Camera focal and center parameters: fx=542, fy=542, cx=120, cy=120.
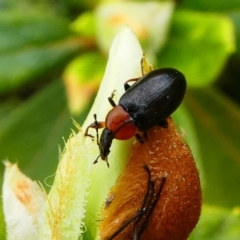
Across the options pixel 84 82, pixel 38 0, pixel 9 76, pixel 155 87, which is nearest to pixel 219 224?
pixel 155 87

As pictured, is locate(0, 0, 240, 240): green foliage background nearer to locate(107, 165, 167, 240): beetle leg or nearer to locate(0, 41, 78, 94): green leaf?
locate(0, 41, 78, 94): green leaf

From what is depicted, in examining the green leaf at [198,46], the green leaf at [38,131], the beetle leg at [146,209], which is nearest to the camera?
the beetle leg at [146,209]

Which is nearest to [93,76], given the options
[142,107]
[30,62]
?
[30,62]

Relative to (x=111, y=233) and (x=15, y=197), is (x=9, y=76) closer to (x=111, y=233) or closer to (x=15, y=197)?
(x=15, y=197)

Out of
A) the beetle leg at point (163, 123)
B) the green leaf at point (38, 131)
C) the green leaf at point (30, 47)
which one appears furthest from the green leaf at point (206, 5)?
the beetle leg at point (163, 123)

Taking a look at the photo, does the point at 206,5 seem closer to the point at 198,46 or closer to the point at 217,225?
the point at 198,46

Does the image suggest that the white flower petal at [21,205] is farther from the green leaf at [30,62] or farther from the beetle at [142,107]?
the green leaf at [30,62]

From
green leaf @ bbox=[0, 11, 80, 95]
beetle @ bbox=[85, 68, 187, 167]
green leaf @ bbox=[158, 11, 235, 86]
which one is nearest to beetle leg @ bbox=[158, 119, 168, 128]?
beetle @ bbox=[85, 68, 187, 167]
